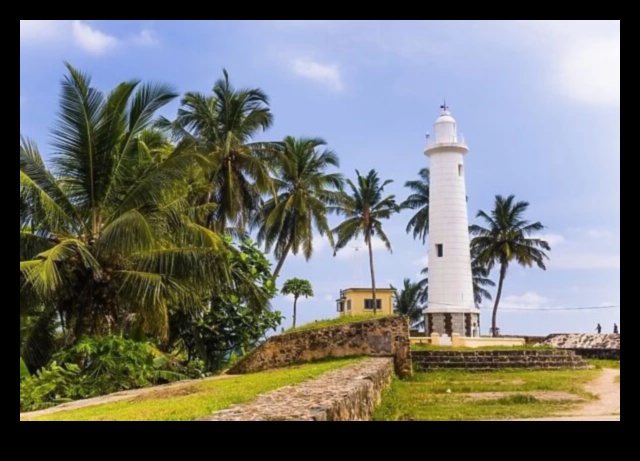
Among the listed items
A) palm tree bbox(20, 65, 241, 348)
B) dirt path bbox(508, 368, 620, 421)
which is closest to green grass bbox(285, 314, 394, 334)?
palm tree bbox(20, 65, 241, 348)

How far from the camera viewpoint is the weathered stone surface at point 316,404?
16.2 feet

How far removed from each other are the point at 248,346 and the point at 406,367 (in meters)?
4.71

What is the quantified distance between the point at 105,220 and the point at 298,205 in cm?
1388

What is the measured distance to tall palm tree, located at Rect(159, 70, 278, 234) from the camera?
21.9 meters

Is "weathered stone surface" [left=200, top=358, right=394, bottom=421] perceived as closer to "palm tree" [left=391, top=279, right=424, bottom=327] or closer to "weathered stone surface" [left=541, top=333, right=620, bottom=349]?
"weathered stone surface" [left=541, top=333, right=620, bottom=349]

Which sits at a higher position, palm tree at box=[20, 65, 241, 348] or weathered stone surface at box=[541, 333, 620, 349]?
palm tree at box=[20, 65, 241, 348]

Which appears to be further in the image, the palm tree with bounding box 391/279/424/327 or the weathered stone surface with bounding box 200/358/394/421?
the palm tree with bounding box 391/279/424/327

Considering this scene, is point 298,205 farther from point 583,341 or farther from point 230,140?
point 583,341

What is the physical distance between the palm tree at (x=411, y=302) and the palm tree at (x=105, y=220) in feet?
97.7

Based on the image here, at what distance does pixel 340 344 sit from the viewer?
1584 cm

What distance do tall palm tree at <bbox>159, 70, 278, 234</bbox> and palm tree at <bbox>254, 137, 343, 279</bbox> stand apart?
2.83 meters

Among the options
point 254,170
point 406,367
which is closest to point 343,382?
point 406,367

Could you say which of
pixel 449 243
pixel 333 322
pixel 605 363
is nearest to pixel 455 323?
pixel 449 243

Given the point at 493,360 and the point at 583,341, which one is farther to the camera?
the point at 583,341
